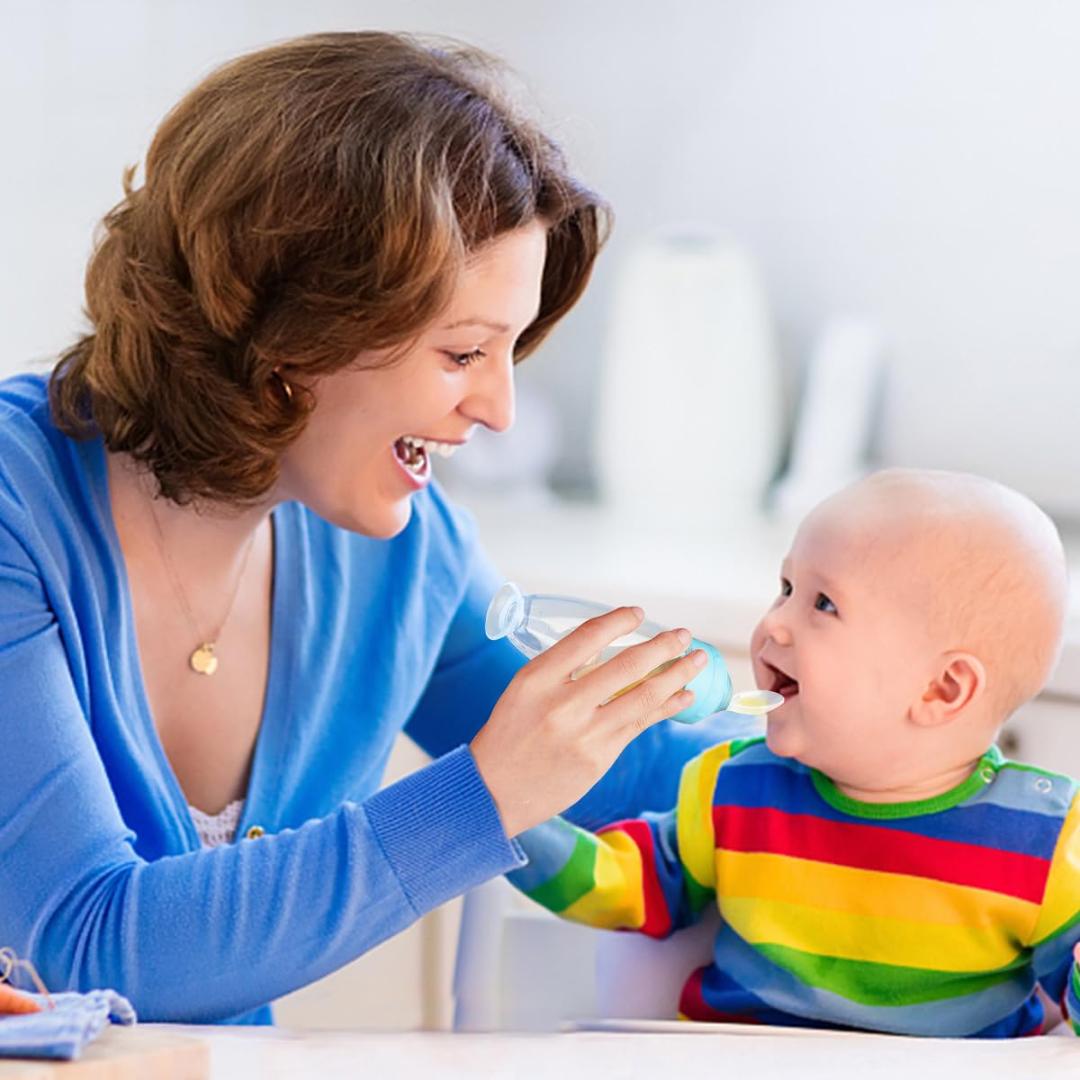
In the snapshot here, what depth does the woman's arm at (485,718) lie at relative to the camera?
1.53 meters

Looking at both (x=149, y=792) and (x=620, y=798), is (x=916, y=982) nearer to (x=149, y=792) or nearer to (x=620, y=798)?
(x=620, y=798)

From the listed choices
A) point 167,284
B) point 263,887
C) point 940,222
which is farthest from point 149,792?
point 940,222

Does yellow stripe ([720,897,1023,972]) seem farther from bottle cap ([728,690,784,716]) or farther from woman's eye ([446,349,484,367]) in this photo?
woman's eye ([446,349,484,367])

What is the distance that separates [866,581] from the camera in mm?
1256

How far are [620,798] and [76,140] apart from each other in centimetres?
126

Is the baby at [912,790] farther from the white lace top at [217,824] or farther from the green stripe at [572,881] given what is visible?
the white lace top at [217,824]

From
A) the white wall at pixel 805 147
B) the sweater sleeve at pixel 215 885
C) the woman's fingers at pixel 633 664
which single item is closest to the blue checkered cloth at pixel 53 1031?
the sweater sleeve at pixel 215 885

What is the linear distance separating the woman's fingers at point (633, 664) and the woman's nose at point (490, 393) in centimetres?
25

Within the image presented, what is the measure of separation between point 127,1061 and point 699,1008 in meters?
0.61

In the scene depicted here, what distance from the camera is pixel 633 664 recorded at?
3.82 feet

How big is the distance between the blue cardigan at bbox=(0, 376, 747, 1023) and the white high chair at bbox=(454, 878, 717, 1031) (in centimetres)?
15

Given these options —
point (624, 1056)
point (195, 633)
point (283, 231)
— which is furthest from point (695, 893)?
point (283, 231)

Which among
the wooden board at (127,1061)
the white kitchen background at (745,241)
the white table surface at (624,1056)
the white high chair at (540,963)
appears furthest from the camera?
the white kitchen background at (745,241)

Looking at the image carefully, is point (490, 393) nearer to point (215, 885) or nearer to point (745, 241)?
point (215, 885)
